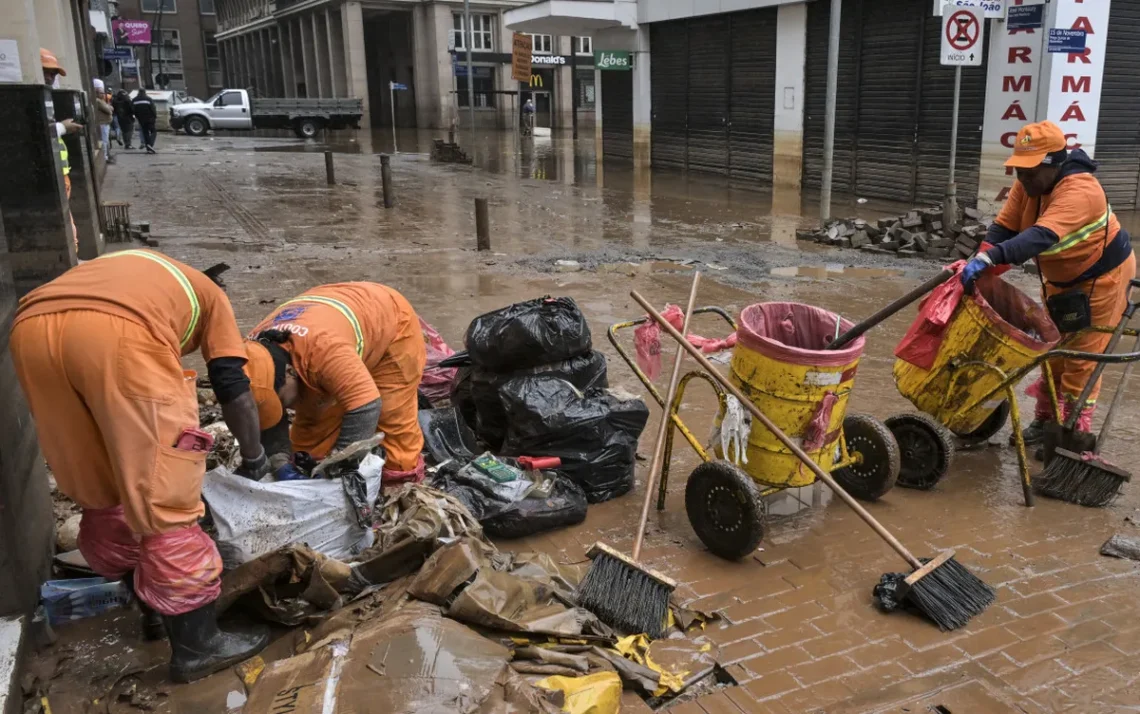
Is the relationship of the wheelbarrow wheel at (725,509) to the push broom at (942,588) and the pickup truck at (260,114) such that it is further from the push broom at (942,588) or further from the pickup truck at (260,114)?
the pickup truck at (260,114)

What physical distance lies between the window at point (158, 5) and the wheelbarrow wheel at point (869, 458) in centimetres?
7005

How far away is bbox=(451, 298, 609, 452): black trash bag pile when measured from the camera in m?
4.38

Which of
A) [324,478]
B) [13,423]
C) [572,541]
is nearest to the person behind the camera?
[13,423]

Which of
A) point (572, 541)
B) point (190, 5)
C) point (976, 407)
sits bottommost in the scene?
point (572, 541)

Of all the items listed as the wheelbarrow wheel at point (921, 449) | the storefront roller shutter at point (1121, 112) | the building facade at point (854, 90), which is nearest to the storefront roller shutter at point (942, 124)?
the building facade at point (854, 90)

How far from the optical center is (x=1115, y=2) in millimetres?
12898

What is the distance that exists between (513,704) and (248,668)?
1.09 m

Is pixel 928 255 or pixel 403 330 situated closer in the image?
pixel 403 330

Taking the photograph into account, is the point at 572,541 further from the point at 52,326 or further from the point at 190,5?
the point at 190,5

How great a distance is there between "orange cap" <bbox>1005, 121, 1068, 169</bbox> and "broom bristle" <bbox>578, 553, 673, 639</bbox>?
2969 mm

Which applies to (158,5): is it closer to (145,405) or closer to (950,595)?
(145,405)

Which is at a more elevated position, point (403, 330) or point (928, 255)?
point (403, 330)

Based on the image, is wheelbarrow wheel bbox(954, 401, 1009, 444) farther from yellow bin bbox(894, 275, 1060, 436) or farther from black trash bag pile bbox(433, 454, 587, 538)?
black trash bag pile bbox(433, 454, 587, 538)

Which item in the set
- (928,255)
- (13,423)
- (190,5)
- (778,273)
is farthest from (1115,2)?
(190,5)
